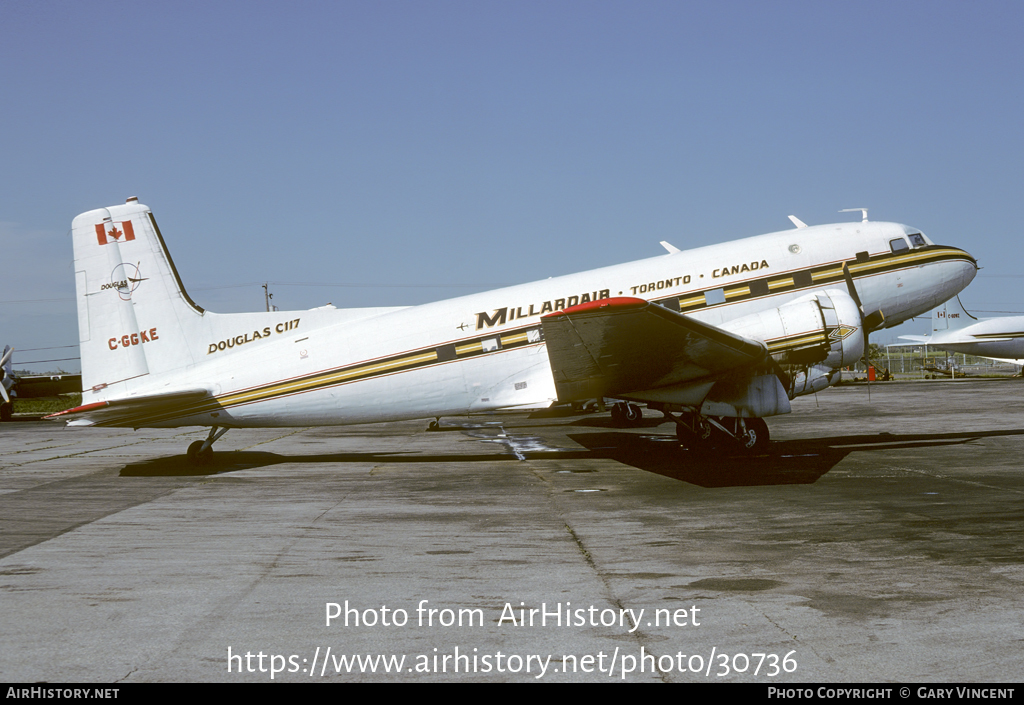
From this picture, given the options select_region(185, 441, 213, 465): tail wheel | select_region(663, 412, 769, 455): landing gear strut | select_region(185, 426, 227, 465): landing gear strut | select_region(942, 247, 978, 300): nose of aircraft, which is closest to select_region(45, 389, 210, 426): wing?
select_region(185, 426, 227, 465): landing gear strut

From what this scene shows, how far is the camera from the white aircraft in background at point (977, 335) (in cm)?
5734

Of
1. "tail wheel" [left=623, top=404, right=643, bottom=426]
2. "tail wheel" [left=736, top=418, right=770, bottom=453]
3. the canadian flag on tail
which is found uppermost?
the canadian flag on tail

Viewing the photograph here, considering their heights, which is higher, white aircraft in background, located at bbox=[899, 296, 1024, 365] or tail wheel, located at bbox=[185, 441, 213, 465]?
tail wheel, located at bbox=[185, 441, 213, 465]

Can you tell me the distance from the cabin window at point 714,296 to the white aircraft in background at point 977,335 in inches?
1828

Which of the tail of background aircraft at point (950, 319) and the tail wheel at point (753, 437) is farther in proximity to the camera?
the tail of background aircraft at point (950, 319)

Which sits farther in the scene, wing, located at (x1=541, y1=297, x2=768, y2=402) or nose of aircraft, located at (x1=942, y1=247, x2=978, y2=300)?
nose of aircraft, located at (x1=942, y1=247, x2=978, y2=300)

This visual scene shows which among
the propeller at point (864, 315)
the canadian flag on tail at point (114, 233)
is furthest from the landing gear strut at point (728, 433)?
the canadian flag on tail at point (114, 233)

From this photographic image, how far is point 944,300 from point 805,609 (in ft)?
45.1

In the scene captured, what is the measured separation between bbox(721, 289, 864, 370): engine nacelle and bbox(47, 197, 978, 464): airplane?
28 millimetres

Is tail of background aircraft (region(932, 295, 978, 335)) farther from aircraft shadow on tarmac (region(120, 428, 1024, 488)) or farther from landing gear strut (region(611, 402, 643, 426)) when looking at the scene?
aircraft shadow on tarmac (region(120, 428, 1024, 488))

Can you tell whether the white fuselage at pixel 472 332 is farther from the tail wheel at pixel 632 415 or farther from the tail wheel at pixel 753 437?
the tail wheel at pixel 632 415

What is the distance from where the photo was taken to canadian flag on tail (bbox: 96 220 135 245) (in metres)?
16.0
